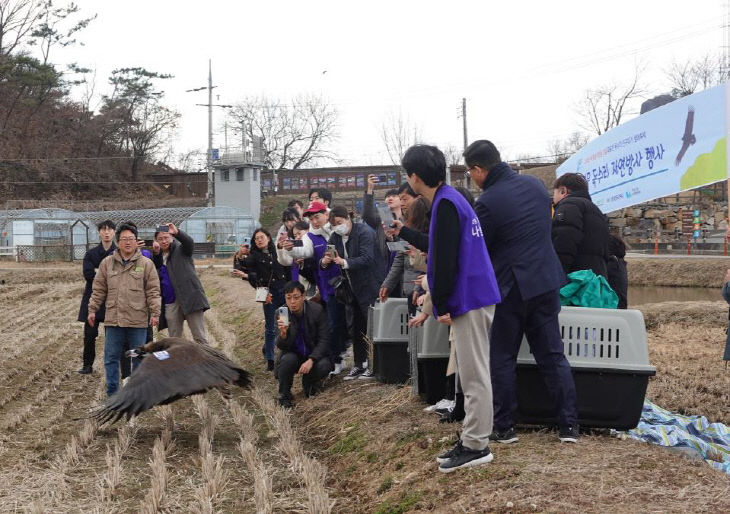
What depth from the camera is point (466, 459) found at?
4008 mm

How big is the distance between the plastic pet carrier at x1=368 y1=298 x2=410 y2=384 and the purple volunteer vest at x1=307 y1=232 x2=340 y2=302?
1047mm

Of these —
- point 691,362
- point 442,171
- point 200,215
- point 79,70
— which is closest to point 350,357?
point 691,362

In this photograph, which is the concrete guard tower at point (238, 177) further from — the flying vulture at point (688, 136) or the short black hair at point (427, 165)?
the short black hair at point (427, 165)

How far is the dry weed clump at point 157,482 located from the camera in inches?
169

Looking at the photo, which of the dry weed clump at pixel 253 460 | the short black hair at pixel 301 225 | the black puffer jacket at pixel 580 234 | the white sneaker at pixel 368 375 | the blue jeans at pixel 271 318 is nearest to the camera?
the dry weed clump at pixel 253 460

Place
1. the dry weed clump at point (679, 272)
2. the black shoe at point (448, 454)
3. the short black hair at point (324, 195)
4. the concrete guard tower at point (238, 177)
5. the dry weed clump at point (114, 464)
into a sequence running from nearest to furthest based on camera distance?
the black shoe at point (448, 454) → the dry weed clump at point (114, 464) → the short black hair at point (324, 195) → the dry weed clump at point (679, 272) → the concrete guard tower at point (238, 177)

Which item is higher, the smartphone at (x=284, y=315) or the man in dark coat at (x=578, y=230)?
the man in dark coat at (x=578, y=230)

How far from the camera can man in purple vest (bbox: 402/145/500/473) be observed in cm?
400

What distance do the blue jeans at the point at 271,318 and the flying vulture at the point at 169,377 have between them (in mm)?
2637

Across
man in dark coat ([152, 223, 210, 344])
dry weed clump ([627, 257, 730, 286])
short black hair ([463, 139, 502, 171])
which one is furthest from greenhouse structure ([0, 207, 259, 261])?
short black hair ([463, 139, 502, 171])

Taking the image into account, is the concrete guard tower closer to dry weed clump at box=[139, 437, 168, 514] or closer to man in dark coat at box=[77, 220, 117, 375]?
man in dark coat at box=[77, 220, 117, 375]

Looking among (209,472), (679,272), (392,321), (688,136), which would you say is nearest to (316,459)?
(209,472)

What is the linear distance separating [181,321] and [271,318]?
1.19 m

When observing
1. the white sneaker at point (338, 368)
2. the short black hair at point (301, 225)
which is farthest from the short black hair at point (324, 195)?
the white sneaker at point (338, 368)
